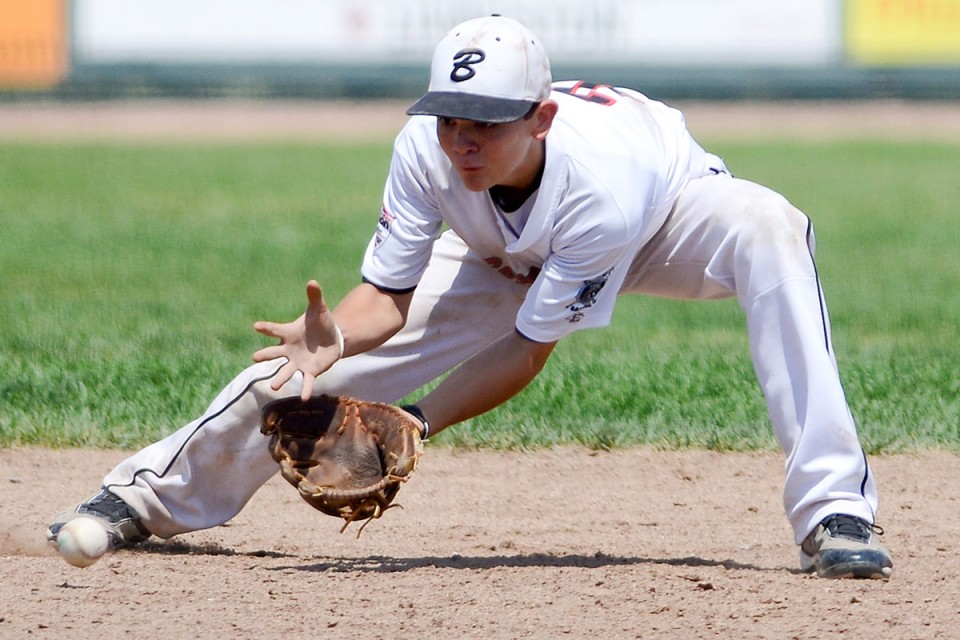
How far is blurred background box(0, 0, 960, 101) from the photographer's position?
83.0 ft

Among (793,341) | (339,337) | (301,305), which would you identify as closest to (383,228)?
(339,337)

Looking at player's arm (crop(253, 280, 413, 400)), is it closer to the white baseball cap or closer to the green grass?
the white baseball cap

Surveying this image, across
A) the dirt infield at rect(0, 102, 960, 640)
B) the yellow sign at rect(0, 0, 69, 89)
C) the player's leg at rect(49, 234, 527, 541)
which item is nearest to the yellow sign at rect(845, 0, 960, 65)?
the yellow sign at rect(0, 0, 69, 89)

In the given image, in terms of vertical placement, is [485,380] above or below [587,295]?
below

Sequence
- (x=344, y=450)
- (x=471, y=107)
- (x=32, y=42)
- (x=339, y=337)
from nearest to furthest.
→ 1. (x=471, y=107)
2. (x=339, y=337)
3. (x=344, y=450)
4. (x=32, y=42)

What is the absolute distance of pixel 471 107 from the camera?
3.84m

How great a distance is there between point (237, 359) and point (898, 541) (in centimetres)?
385

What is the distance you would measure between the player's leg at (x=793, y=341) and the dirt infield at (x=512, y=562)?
0.26 m

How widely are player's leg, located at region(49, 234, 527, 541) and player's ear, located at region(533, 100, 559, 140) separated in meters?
0.71

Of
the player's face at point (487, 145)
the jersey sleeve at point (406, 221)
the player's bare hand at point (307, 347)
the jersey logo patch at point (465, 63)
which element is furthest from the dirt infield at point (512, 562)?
the jersey logo patch at point (465, 63)

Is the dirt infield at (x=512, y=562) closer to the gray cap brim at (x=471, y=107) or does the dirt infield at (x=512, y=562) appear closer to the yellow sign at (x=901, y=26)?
the gray cap brim at (x=471, y=107)

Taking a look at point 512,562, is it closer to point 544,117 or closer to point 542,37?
point 544,117

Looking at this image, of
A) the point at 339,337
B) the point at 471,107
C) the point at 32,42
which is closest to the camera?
the point at 471,107

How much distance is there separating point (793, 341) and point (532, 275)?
0.83 metres
